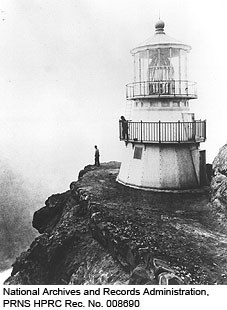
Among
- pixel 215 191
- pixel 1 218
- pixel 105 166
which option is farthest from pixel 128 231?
pixel 1 218

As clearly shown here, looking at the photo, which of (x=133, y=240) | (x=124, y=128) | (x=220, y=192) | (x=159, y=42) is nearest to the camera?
(x=133, y=240)

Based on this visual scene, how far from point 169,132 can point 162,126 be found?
355 mm

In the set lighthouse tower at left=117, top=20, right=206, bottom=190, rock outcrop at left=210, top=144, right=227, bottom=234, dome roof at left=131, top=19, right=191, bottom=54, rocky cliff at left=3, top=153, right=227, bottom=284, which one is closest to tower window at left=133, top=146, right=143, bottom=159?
lighthouse tower at left=117, top=20, right=206, bottom=190

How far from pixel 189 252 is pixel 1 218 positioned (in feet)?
111

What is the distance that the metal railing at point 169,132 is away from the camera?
1433cm

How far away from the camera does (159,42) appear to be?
47.4 ft

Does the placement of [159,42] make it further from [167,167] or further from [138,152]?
[167,167]

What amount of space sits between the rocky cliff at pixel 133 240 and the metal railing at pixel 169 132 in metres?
1.74

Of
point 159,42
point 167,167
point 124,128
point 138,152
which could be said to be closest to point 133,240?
point 167,167

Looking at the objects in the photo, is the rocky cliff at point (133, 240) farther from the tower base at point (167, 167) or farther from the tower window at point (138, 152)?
the tower window at point (138, 152)

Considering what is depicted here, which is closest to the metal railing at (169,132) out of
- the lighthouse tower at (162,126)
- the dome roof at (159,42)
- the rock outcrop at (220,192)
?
the lighthouse tower at (162,126)

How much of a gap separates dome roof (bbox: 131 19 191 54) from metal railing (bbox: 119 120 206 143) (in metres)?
2.97

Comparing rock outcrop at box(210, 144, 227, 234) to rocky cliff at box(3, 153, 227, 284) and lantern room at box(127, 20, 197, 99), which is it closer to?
rocky cliff at box(3, 153, 227, 284)
